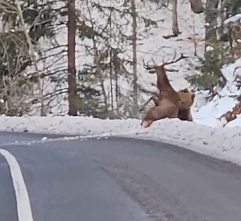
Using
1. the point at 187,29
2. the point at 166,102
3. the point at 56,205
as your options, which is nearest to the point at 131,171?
the point at 56,205

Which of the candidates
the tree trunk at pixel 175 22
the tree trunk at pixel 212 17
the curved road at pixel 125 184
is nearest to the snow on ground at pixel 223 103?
the tree trunk at pixel 212 17

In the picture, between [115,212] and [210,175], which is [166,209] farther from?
[210,175]

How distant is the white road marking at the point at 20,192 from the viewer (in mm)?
5916

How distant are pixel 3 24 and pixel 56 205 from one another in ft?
55.8

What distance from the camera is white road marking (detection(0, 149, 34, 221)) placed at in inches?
233

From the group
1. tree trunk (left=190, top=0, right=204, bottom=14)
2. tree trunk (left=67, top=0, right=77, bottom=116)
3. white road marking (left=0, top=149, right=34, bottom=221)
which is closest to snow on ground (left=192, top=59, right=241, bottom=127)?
tree trunk (left=67, top=0, right=77, bottom=116)

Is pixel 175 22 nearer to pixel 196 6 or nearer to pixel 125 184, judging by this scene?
pixel 196 6

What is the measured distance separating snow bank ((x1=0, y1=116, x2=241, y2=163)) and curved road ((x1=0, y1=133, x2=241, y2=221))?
65 cm

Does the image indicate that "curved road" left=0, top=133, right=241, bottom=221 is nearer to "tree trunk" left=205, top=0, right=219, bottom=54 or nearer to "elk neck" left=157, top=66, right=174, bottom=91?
"elk neck" left=157, top=66, right=174, bottom=91

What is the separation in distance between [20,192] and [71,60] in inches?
597

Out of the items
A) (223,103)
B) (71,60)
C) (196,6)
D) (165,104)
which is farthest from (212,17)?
(196,6)

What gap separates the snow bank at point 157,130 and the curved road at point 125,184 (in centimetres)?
65

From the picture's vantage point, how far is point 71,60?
21969 millimetres

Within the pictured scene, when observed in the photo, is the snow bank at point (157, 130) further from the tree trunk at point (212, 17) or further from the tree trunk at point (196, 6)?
the tree trunk at point (196, 6)
